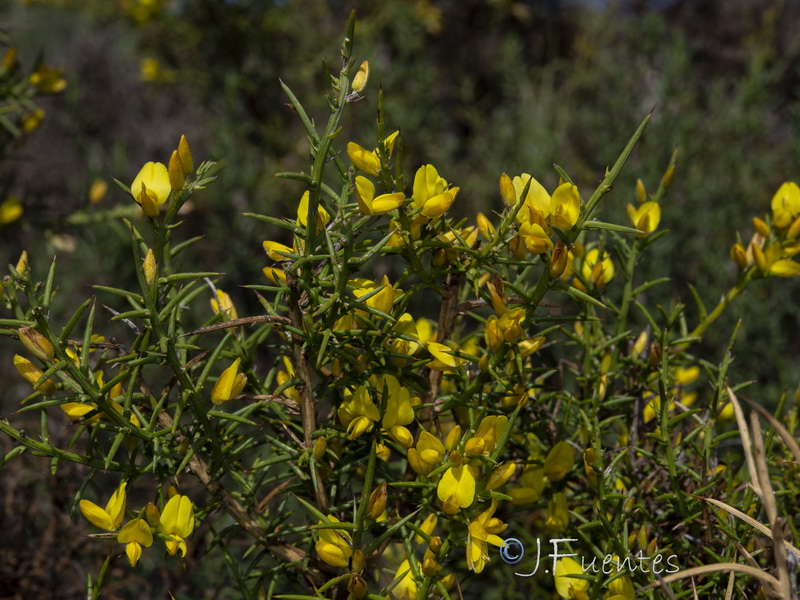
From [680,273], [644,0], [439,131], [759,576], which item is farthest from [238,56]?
[759,576]

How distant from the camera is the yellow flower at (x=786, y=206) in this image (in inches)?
32.3

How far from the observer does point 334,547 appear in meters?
0.64

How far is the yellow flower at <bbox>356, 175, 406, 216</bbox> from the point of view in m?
0.60

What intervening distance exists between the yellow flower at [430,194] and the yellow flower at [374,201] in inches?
1.2

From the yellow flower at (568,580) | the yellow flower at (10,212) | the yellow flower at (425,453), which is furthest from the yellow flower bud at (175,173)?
the yellow flower at (10,212)

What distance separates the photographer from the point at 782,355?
228 centimetres

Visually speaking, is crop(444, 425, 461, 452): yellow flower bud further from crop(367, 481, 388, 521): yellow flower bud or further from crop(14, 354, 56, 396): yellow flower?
crop(14, 354, 56, 396): yellow flower

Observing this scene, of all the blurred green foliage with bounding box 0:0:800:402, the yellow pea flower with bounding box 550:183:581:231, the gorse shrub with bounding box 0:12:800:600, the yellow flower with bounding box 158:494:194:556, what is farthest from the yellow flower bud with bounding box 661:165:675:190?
the blurred green foliage with bounding box 0:0:800:402

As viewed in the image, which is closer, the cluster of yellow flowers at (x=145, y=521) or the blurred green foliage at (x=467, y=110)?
the cluster of yellow flowers at (x=145, y=521)

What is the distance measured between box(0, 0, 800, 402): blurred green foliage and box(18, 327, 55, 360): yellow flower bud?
1189 mm

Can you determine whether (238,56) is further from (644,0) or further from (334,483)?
(334,483)

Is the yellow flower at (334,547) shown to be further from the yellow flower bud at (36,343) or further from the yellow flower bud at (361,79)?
the yellow flower bud at (361,79)

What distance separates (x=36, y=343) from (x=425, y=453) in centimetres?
35

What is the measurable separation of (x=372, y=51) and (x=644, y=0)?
2186mm
